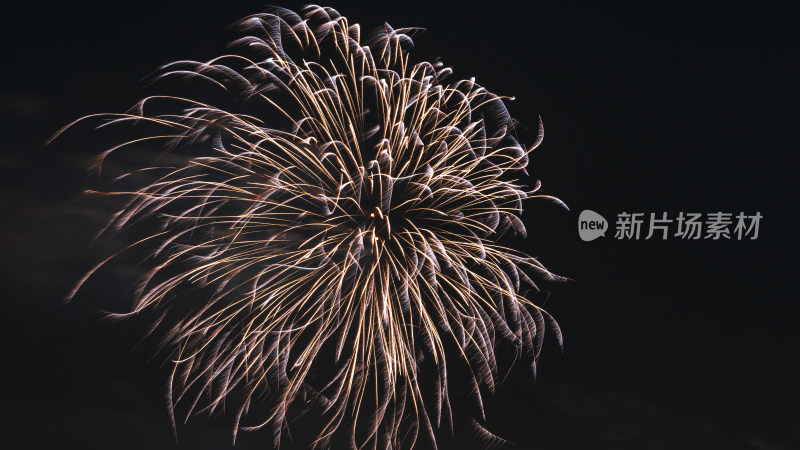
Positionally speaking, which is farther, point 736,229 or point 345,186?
point 736,229

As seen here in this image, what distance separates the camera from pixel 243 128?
10.4 metres

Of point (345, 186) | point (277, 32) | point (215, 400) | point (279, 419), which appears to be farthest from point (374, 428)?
point (277, 32)

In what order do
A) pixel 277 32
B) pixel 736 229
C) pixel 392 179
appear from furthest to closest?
pixel 736 229, pixel 277 32, pixel 392 179

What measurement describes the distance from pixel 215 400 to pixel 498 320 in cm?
433

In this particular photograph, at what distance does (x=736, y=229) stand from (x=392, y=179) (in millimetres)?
5913

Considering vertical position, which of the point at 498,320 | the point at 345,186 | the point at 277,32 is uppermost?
the point at 277,32

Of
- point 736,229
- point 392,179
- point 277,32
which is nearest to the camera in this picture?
point 392,179

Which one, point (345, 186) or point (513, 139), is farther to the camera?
point (513, 139)

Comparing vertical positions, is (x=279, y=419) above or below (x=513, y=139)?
below

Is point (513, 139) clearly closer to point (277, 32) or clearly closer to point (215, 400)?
point (277, 32)

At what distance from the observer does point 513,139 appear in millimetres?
11328

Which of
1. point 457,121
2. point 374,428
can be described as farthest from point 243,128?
point 374,428

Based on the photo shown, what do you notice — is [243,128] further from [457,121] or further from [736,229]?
[736,229]

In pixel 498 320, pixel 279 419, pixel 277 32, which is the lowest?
pixel 279 419
